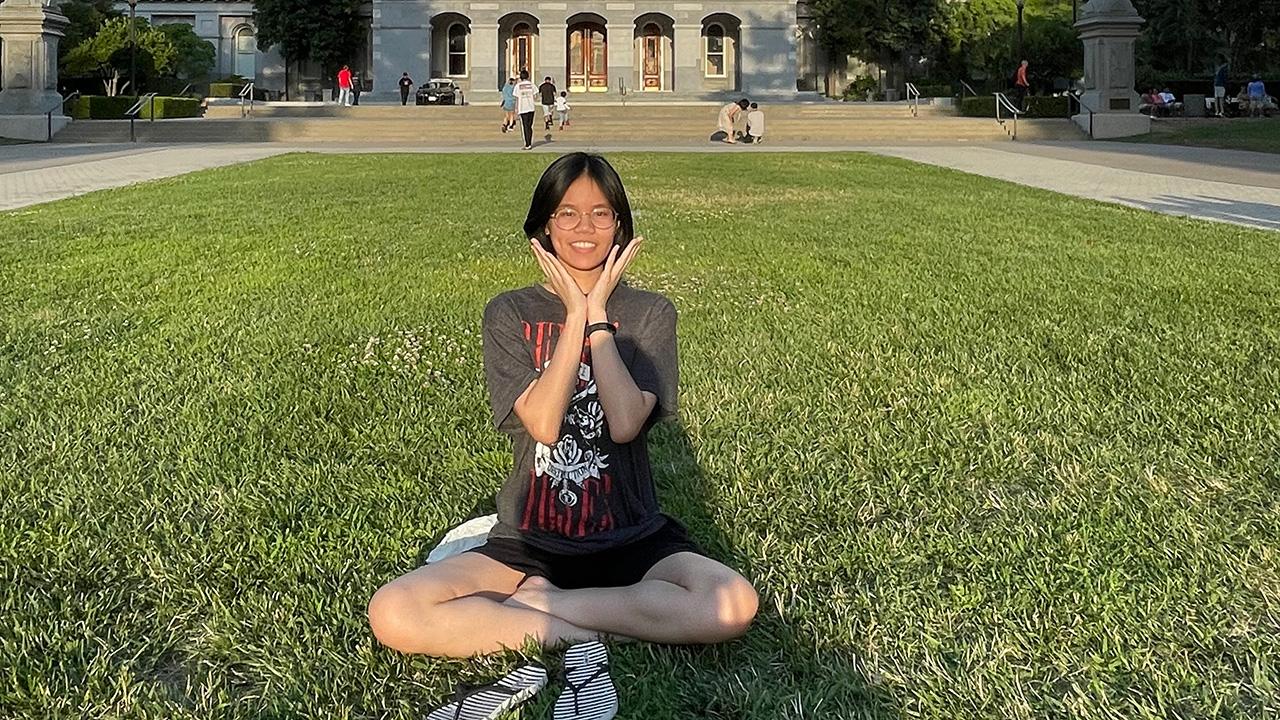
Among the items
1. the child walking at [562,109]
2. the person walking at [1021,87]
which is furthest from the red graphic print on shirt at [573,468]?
the person walking at [1021,87]

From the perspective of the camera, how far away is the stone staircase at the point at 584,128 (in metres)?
29.4

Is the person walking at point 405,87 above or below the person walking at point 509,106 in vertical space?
above

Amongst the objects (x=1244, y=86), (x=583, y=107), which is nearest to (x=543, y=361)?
(x=583, y=107)

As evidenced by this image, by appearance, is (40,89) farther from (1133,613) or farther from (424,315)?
(1133,613)

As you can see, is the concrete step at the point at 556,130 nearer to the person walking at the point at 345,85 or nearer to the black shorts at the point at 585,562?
the person walking at the point at 345,85

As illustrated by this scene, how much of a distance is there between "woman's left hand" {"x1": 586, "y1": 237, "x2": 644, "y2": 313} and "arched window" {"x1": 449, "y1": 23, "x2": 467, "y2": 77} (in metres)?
45.0

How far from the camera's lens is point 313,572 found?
2.88 metres

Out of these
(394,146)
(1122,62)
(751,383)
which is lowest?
(751,383)

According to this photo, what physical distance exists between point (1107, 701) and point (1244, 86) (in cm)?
4834

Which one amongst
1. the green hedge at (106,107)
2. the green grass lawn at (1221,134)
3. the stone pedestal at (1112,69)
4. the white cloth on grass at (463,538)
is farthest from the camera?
the green hedge at (106,107)

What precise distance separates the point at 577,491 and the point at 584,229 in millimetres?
638

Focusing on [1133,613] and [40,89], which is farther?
[40,89]

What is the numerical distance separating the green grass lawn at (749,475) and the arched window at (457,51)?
39.6 meters

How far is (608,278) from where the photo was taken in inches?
99.5
